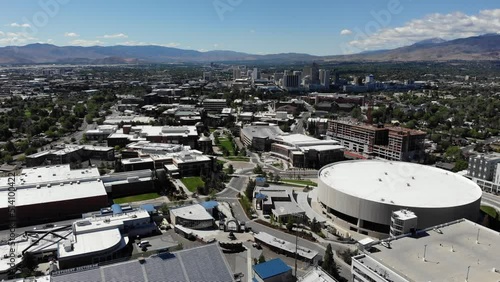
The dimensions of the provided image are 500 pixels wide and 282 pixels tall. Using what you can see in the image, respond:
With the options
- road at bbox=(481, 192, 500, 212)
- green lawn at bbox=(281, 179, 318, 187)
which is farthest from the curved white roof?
road at bbox=(481, 192, 500, 212)

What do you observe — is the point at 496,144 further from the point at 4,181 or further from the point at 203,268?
the point at 4,181

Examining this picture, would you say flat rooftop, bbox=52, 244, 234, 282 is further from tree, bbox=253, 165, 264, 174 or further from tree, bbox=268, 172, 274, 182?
tree, bbox=253, 165, 264, 174

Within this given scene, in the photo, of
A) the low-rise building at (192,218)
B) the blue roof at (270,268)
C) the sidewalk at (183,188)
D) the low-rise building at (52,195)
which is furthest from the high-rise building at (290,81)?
the blue roof at (270,268)

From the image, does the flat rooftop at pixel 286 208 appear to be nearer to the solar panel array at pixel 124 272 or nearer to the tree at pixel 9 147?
the solar panel array at pixel 124 272

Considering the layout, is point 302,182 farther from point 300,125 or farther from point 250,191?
point 300,125

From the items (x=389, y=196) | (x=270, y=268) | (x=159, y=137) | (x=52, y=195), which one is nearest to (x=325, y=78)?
(x=159, y=137)

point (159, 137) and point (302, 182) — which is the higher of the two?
point (159, 137)

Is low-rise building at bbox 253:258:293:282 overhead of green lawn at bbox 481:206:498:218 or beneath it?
overhead
